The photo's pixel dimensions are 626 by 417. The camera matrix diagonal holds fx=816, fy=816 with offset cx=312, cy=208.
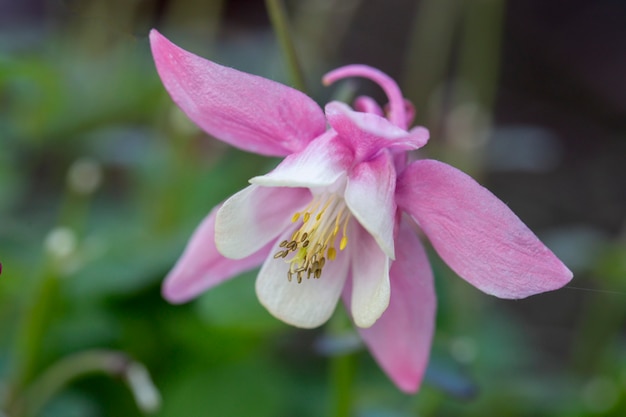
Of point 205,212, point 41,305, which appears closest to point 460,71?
point 205,212

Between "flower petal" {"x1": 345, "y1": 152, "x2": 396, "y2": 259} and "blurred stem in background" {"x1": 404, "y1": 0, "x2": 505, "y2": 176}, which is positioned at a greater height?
"flower petal" {"x1": 345, "y1": 152, "x2": 396, "y2": 259}

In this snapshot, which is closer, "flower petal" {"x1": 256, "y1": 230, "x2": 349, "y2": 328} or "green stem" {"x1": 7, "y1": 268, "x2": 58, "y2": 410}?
"flower petal" {"x1": 256, "y1": 230, "x2": 349, "y2": 328}

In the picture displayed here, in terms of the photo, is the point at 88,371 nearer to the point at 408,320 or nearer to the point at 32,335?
the point at 32,335

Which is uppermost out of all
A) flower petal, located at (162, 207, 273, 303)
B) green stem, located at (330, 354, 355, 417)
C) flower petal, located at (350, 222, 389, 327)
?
flower petal, located at (350, 222, 389, 327)

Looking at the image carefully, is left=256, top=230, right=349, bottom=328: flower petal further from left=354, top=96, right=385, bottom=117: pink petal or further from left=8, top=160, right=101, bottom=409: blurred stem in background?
left=8, top=160, right=101, bottom=409: blurred stem in background

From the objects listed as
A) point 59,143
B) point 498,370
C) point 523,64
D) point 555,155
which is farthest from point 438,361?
point 523,64

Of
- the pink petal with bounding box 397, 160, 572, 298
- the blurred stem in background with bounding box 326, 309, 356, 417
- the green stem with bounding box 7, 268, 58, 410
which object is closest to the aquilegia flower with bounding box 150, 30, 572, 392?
the pink petal with bounding box 397, 160, 572, 298

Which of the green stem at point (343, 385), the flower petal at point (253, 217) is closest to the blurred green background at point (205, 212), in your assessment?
the green stem at point (343, 385)

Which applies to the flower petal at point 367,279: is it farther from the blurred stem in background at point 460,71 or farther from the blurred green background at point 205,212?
the blurred stem in background at point 460,71
